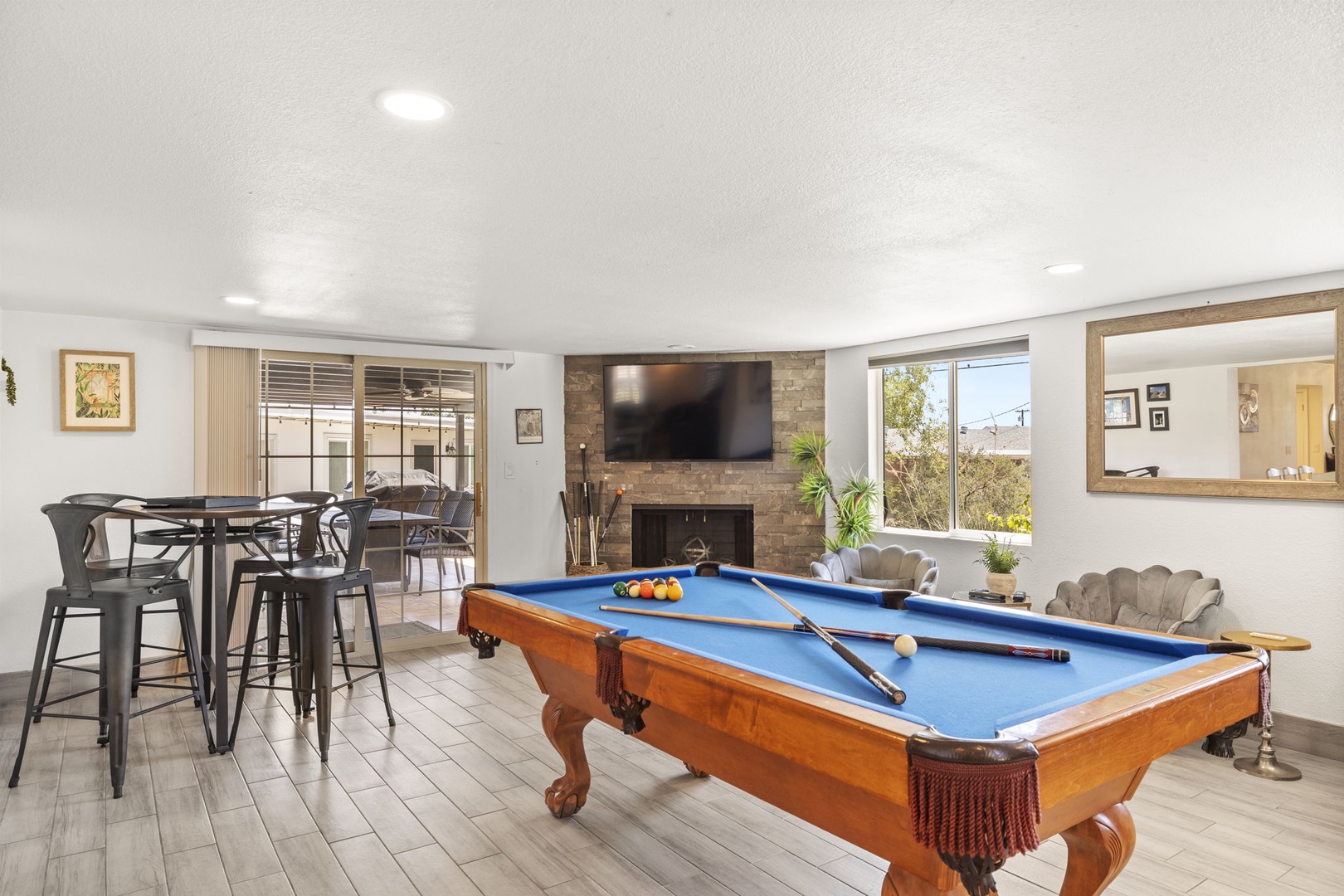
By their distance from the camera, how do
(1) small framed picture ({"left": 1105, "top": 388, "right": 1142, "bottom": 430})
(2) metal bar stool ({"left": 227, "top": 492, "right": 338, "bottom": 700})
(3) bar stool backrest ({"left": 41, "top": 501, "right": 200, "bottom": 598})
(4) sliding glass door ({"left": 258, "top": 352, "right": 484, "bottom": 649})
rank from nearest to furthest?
(3) bar stool backrest ({"left": 41, "top": 501, "right": 200, "bottom": 598})
(2) metal bar stool ({"left": 227, "top": 492, "right": 338, "bottom": 700})
(1) small framed picture ({"left": 1105, "top": 388, "right": 1142, "bottom": 430})
(4) sliding glass door ({"left": 258, "top": 352, "right": 484, "bottom": 649})

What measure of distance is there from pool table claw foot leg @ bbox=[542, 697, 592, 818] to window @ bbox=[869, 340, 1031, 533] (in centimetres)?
354

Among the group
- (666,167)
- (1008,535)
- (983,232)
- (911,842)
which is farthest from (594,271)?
(1008,535)

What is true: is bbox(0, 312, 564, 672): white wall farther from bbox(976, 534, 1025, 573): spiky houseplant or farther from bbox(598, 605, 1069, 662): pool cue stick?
bbox(976, 534, 1025, 573): spiky houseplant

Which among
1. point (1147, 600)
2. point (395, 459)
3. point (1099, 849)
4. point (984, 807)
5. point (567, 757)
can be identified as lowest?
point (567, 757)

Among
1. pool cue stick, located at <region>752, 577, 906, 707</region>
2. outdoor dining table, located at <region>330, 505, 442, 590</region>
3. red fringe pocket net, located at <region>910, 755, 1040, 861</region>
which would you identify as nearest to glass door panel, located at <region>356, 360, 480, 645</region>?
outdoor dining table, located at <region>330, 505, 442, 590</region>

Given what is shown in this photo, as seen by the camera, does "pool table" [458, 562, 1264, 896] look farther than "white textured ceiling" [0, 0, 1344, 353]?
No

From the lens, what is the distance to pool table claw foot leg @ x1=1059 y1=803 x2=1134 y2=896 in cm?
205

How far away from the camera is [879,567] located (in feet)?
18.2

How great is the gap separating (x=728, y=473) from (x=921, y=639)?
445 cm

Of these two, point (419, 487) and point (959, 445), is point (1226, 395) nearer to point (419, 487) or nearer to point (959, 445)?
point (959, 445)

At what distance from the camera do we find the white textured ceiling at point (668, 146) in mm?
1640

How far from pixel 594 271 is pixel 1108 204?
2.17m

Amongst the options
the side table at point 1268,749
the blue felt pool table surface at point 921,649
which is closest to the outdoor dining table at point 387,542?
the blue felt pool table surface at point 921,649

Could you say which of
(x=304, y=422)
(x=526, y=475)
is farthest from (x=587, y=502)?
(x=304, y=422)
